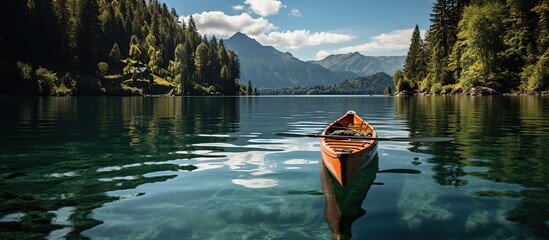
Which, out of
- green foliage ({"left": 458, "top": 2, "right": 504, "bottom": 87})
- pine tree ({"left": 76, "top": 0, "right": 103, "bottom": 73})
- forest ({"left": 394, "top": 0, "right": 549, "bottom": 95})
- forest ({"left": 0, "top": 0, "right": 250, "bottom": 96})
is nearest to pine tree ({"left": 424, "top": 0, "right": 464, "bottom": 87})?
forest ({"left": 394, "top": 0, "right": 549, "bottom": 95})

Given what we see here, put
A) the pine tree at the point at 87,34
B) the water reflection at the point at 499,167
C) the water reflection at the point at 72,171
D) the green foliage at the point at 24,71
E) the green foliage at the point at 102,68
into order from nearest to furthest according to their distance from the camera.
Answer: the water reflection at the point at 72,171 → the water reflection at the point at 499,167 → the green foliage at the point at 24,71 → the pine tree at the point at 87,34 → the green foliage at the point at 102,68

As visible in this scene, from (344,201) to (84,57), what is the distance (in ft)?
543

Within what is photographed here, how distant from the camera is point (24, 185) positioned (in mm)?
12414

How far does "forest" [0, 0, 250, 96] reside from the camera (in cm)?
12588

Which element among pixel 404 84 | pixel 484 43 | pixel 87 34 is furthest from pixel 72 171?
pixel 87 34

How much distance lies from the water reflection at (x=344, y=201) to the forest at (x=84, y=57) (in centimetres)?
12757

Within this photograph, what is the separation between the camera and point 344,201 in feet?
34.7

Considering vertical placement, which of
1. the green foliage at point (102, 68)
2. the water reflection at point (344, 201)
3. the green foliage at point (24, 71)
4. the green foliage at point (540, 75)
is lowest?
the water reflection at point (344, 201)

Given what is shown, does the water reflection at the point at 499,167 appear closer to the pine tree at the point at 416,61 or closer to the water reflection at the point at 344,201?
the water reflection at the point at 344,201

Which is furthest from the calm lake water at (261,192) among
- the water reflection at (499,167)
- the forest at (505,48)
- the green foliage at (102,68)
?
the green foliage at (102,68)

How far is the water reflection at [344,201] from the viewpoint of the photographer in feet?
28.5

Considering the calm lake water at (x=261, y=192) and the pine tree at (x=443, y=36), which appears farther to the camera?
the pine tree at (x=443, y=36)

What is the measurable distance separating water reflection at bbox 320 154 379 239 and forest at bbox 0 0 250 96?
419 ft

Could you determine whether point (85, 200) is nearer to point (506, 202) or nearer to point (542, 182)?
point (506, 202)
